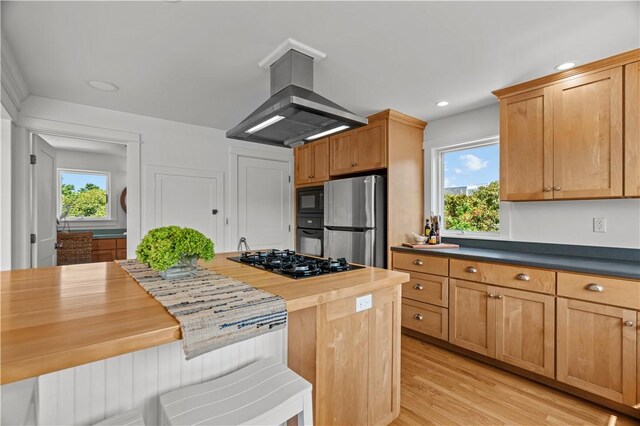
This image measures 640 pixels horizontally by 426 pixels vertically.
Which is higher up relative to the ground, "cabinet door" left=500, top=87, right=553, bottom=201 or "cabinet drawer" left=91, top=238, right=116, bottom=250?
"cabinet door" left=500, top=87, right=553, bottom=201

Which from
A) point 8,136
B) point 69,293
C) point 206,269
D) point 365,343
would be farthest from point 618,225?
point 8,136

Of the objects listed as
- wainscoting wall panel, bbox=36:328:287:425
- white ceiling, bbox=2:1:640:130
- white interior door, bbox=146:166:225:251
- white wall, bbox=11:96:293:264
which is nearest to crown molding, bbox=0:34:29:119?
white ceiling, bbox=2:1:640:130

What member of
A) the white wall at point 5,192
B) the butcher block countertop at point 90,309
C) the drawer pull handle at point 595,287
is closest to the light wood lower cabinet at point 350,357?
the butcher block countertop at point 90,309

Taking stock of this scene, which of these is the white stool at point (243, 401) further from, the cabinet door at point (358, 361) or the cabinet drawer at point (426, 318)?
the cabinet drawer at point (426, 318)

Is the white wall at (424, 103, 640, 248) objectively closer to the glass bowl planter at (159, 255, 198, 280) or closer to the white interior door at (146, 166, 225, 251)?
the white interior door at (146, 166, 225, 251)

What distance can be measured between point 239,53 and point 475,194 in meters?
2.59

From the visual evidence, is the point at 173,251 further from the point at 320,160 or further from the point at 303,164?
the point at 303,164

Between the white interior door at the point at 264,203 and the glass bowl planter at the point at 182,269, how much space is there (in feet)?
8.36

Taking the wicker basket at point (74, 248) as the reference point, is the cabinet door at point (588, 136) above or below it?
above

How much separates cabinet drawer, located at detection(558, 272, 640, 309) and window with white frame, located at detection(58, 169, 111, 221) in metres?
6.46

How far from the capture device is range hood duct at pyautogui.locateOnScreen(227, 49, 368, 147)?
1.64 m

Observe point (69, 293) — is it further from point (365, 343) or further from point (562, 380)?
point (562, 380)

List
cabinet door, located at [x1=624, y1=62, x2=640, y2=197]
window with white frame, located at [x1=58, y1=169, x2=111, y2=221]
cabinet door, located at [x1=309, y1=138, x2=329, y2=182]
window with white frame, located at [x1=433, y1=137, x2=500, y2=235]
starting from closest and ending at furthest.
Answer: cabinet door, located at [x1=624, y1=62, x2=640, y2=197] → window with white frame, located at [x1=433, y1=137, x2=500, y2=235] → cabinet door, located at [x1=309, y1=138, x2=329, y2=182] → window with white frame, located at [x1=58, y1=169, x2=111, y2=221]

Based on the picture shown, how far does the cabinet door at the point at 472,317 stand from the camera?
7.48 feet
